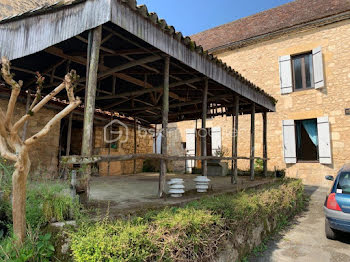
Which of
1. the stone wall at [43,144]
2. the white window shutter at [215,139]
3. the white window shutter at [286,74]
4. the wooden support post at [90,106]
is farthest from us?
the white window shutter at [215,139]

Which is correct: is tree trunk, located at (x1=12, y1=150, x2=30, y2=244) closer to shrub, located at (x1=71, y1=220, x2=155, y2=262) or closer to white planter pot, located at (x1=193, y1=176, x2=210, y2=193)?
shrub, located at (x1=71, y1=220, x2=155, y2=262)

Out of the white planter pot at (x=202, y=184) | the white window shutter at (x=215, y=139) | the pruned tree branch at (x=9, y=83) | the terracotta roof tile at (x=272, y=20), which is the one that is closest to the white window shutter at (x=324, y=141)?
the white window shutter at (x=215, y=139)

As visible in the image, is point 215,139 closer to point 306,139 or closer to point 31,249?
point 306,139

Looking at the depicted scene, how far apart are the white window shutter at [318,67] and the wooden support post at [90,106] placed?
32.1ft

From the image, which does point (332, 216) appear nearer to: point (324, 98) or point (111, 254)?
point (111, 254)

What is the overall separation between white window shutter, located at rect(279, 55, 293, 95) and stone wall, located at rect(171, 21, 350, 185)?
225 mm

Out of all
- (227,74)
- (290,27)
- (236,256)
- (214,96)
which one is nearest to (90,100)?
(236,256)

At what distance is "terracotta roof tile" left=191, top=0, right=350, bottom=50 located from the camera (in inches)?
414

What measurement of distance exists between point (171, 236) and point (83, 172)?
1.17 meters

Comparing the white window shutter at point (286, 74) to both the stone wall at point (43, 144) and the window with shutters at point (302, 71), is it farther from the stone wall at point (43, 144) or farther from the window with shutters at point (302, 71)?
A: the stone wall at point (43, 144)

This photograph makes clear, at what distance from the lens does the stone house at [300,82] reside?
31.2ft

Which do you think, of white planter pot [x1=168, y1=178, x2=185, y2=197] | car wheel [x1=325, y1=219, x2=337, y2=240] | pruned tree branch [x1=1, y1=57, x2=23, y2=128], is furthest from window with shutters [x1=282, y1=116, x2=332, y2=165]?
pruned tree branch [x1=1, y1=57, x2=23, y2=128]

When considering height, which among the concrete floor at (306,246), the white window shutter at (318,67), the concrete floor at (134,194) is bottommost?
the concrete floor at (306,246)

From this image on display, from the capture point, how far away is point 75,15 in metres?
2.95
